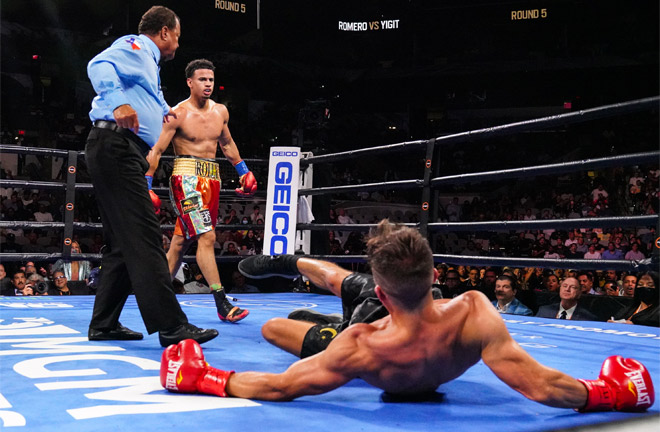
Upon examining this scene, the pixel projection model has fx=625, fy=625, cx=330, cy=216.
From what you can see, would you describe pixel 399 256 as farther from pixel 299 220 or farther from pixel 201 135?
pixel 299 220

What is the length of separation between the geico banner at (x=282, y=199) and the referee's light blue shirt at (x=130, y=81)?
2.55m

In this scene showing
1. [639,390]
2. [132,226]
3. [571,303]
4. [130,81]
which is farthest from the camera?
[571,303]

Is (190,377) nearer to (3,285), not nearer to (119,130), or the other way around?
(119,130)

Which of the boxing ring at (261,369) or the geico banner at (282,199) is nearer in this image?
the boxing ring at (261,369)

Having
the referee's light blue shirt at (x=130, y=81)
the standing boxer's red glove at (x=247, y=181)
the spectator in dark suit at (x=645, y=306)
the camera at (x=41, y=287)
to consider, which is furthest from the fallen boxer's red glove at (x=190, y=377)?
the camera at (x=41, y=287)

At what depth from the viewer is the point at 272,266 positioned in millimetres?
2385

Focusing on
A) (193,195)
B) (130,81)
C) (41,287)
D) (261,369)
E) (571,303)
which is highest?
(130,81)

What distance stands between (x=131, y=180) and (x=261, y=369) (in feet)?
2.91

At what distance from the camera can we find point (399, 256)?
4.56ft

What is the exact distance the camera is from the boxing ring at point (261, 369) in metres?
1.33

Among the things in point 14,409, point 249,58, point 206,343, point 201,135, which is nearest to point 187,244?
point 201,135

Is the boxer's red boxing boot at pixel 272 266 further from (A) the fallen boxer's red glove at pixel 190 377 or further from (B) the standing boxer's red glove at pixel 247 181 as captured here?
(B) the standing boxer's red glove at pixel 247 181

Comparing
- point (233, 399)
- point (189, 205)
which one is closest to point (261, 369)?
point (233, 399)

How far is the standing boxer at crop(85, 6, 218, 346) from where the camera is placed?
218 cm
